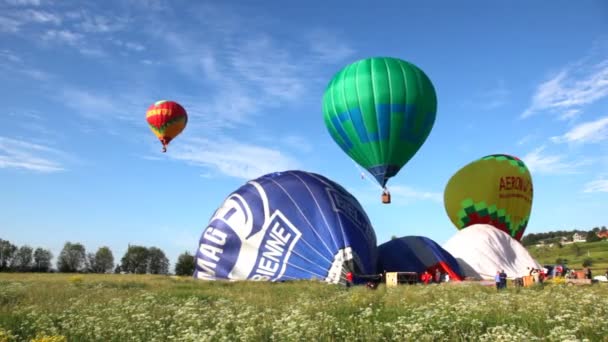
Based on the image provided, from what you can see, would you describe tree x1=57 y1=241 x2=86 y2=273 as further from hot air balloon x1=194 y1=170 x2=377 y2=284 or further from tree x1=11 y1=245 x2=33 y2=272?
hot air balloon x1=194 y1=170 x2=377 y2=284

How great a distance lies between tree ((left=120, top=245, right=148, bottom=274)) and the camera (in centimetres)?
9897

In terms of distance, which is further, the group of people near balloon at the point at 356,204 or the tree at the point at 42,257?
the tree at the point at 42,257

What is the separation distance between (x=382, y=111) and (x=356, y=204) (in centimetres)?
558

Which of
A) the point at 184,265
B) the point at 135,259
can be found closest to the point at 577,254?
the point at 184,265

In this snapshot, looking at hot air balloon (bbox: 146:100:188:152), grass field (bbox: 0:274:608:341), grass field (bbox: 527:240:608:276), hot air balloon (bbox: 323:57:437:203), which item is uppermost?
hot air balloon (bbox: 146:100:188:152)

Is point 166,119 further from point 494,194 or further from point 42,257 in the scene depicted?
point 42,257

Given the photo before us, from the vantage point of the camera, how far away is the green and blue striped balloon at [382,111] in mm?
28328

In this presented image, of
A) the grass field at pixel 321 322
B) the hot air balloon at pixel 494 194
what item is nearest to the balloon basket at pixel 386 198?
the hot air balloon at pixel 494 194

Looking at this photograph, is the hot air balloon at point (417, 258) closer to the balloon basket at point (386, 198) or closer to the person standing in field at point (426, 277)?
the person standing in field at point (426, 277)

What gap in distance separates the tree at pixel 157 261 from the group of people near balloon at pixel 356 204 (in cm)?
7968

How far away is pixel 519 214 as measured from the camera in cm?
3719

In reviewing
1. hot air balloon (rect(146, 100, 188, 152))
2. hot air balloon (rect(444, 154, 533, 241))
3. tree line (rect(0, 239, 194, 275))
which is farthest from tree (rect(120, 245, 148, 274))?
hot air balloon (rect(444, 154, 533, 241))

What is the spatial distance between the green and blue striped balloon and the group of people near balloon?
0.19 feet

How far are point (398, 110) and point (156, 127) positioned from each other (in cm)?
2546
